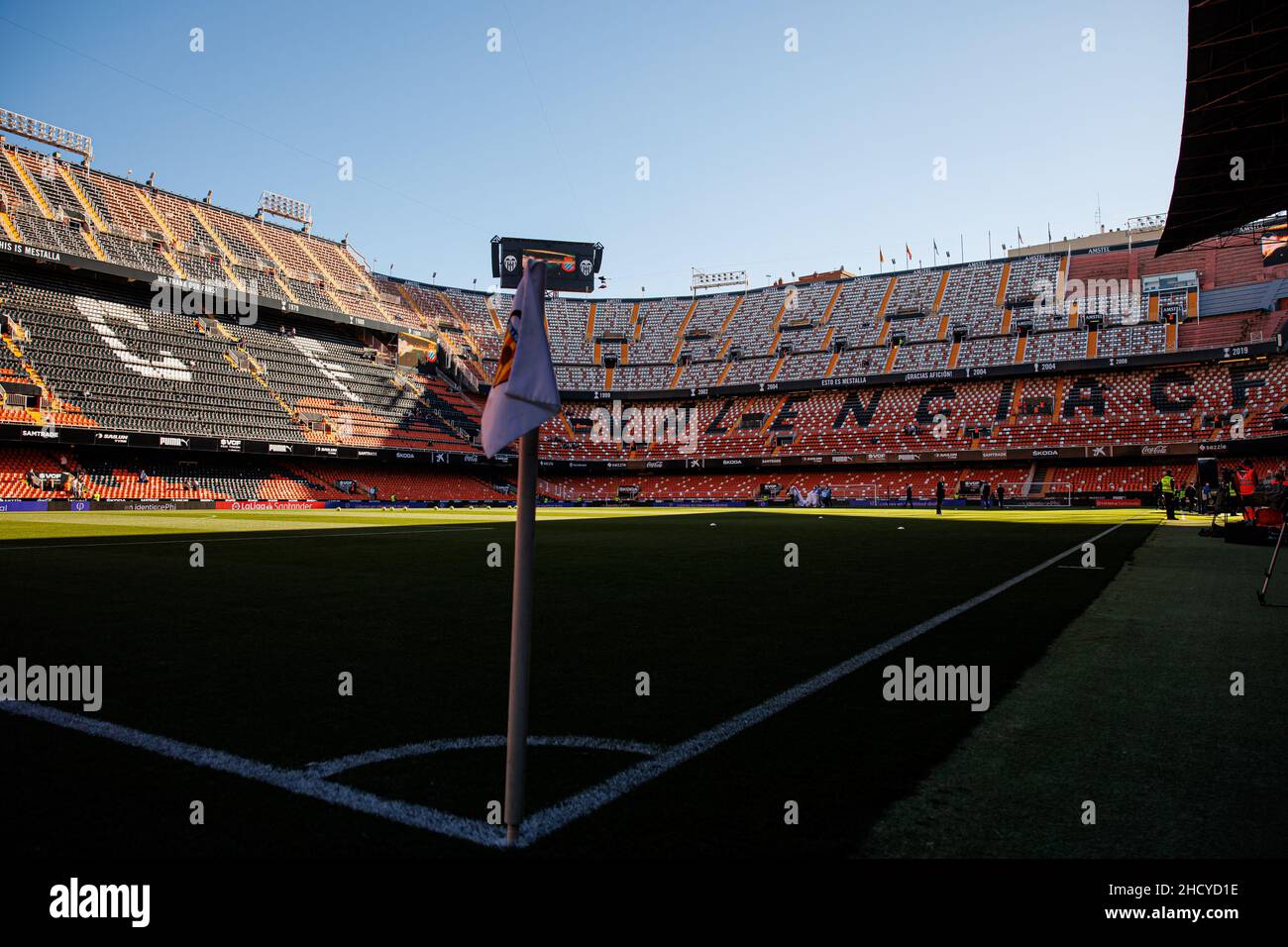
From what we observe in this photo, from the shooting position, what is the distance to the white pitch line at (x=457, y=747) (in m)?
3.43

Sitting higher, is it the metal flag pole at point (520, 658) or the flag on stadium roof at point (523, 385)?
the flag on stadium roof at point (523, 385)

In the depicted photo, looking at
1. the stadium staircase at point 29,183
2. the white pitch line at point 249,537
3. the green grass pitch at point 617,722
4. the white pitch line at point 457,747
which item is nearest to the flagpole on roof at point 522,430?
the green grass pitch at point 617,722

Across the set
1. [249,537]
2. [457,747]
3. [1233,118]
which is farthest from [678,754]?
[1233,118]

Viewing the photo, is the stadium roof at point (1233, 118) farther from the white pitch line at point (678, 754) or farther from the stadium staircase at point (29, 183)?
the stadium staircase at point (29, 183)

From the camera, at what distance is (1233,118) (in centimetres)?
1638

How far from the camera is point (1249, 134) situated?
54.6 ft

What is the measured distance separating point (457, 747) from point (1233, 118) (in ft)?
66.6

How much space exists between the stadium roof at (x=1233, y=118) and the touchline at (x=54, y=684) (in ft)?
61.3

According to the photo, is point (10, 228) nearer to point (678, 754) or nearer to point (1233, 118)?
point (1233, 118)

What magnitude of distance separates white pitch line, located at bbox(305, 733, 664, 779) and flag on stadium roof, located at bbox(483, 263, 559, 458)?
159 cm

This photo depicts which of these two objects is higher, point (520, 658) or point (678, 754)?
point (520, 658)

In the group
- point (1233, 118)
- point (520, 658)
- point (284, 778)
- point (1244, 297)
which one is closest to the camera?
point (520, 658)
